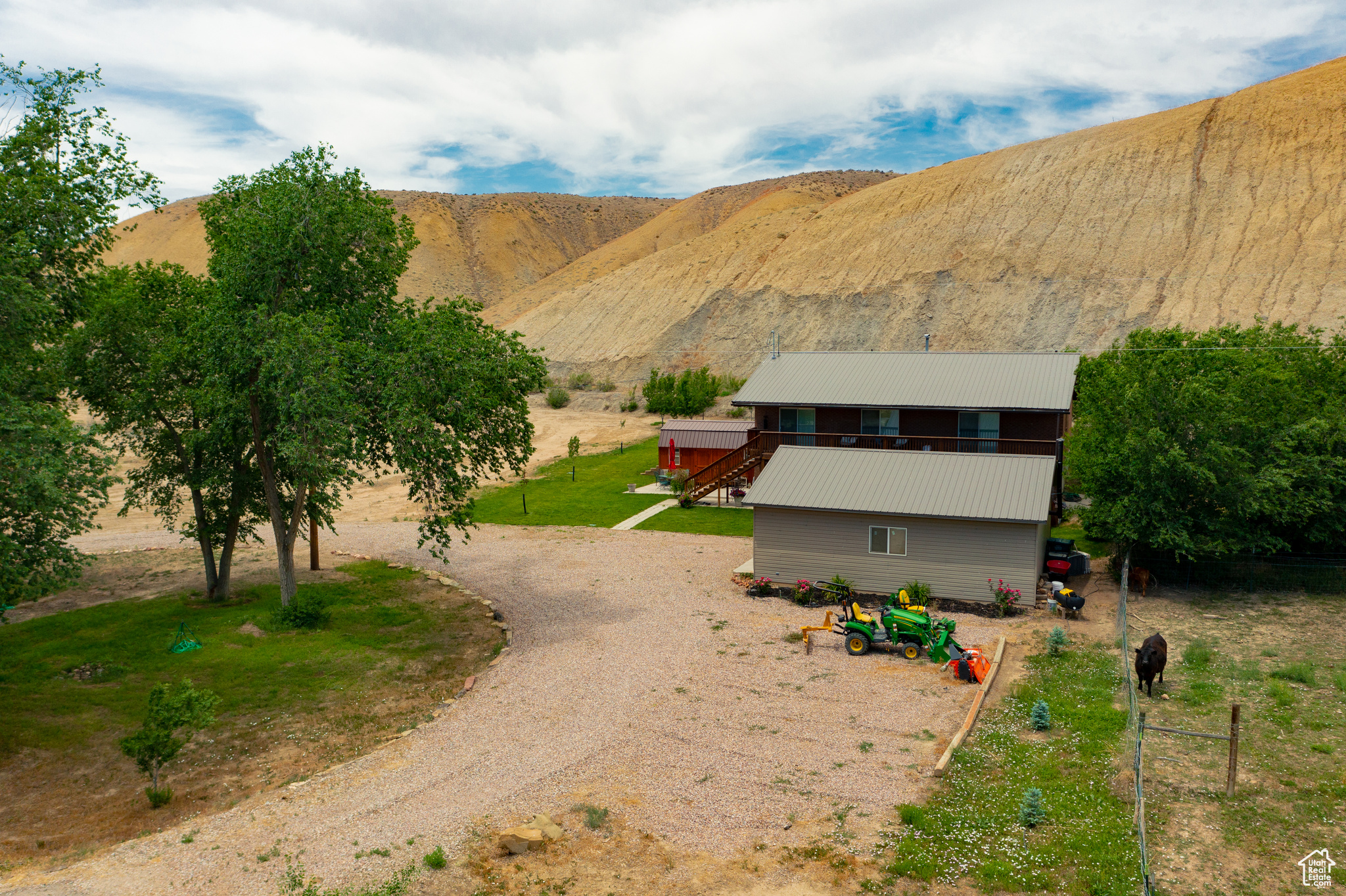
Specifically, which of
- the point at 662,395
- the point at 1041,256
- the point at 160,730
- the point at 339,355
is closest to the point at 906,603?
the point at 339,355

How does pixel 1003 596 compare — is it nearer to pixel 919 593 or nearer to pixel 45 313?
pixel 919 593

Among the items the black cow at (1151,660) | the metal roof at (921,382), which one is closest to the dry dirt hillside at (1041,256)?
the metal roof at (921,382)

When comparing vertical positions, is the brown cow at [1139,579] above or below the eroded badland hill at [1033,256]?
below

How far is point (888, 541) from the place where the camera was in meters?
23.7

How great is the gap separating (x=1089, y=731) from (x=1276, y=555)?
48.4 feet

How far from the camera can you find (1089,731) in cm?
1450

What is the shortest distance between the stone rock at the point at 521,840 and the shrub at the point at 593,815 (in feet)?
2.75

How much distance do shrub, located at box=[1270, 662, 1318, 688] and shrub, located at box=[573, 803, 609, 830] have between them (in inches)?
548

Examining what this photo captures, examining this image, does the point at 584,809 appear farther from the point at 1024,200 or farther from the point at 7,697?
the point at 1024,200

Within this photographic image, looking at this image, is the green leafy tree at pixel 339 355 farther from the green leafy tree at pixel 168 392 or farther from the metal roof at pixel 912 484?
the metal roof at pixel 912 484

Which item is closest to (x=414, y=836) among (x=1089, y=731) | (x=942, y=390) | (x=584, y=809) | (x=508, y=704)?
(x=584, y=809)

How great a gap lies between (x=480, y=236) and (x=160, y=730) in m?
146

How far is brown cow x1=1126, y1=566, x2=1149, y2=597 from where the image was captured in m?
24.1

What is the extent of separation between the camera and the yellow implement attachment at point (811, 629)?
1966 centimetres
